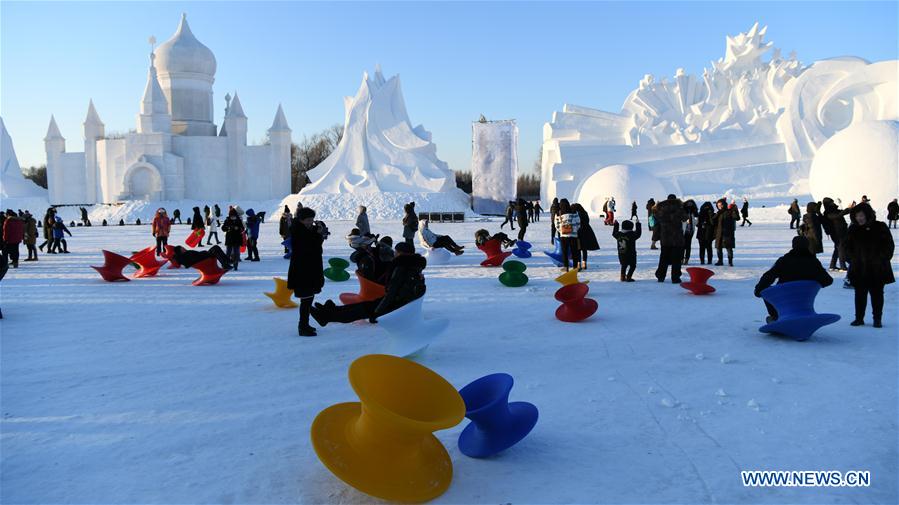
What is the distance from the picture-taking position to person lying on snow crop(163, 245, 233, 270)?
34.8 feet

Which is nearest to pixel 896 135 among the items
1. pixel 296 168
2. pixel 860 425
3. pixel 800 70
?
pixel 800 70

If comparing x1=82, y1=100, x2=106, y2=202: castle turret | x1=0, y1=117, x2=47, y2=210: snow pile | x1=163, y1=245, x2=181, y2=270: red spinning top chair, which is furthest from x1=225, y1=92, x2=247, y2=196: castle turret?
x1=163, y1=245, x2=181, y2=270: red spinning top chair

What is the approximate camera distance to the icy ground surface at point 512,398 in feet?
10.7

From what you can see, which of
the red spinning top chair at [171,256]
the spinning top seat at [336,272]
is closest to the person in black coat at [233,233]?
the red spinning top chair at [171,256]

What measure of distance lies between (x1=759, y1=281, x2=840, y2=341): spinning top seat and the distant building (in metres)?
40.3

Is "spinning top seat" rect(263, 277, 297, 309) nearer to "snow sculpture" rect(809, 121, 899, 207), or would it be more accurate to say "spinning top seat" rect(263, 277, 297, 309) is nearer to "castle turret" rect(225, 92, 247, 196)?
"snow sculpture" rect(809, 121, 899, 207)

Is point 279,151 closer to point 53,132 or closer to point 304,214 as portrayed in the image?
point 53,132

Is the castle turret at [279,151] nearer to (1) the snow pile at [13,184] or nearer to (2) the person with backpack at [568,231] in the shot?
(1) the snow pile at [13,184]

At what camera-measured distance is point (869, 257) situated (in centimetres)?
646

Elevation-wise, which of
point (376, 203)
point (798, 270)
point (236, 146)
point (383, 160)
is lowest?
point (798, 270)

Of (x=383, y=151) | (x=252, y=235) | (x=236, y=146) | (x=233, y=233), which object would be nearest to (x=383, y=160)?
(x=383, y=151)

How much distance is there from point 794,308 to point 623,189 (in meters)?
28.4

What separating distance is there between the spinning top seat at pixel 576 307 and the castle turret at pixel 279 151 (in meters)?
38.6

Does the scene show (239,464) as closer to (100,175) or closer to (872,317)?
(872,317)
